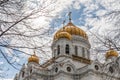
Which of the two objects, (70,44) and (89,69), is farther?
(70,44)

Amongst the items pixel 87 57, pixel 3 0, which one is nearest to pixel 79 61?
pixel 87 57

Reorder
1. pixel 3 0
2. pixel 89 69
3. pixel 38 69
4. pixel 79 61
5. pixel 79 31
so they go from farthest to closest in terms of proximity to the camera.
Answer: pixel 79 31 < pixel 79 61 < pixel 38 69 < pixel 89 69 < pixel 3 0

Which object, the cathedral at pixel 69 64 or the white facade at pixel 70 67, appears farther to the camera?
the cathedral at pixel 69 64

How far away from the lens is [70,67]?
121 ft

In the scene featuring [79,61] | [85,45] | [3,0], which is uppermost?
[85,45]

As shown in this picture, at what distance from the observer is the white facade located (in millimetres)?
35281

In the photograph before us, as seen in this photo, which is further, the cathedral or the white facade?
the cathedral

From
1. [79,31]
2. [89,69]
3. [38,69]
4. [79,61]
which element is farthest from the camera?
[79,31]

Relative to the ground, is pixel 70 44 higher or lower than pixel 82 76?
higher

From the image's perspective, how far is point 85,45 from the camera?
4178 cm

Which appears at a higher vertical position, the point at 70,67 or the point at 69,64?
the point at 69,64

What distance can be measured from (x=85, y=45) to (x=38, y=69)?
316 inches

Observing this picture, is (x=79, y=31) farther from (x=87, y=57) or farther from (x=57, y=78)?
(x=57, y=78)

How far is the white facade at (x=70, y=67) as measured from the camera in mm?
35281
